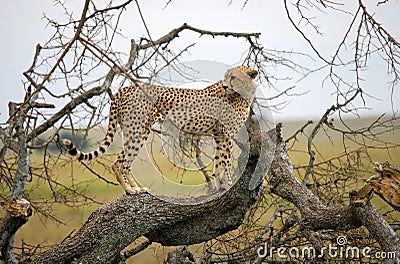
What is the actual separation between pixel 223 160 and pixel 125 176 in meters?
0.35

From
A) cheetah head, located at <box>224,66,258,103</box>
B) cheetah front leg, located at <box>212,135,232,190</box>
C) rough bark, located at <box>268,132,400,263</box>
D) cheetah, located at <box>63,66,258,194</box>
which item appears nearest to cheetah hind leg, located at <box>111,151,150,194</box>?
cheetah, located at <box>63,66,258,194</box>

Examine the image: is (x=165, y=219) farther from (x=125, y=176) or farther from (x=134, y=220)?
(x=125, y=176)

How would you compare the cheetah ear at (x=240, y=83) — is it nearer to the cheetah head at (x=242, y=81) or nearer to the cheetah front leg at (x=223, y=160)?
the cheetah head at (x=242, y=81)

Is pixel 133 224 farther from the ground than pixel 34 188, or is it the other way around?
pixel 34 188

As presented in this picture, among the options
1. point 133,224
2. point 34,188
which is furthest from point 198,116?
point 34,188

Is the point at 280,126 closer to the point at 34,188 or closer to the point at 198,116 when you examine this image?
the point at 198,116

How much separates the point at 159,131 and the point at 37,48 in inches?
45.9

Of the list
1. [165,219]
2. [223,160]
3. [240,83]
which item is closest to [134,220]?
[165,219]

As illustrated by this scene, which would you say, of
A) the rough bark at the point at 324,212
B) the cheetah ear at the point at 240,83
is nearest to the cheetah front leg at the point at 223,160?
the cheetah ear at the point at 240,83

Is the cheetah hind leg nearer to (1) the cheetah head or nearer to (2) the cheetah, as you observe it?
(2) the cheetah

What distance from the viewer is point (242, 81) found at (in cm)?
192

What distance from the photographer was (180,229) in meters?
2.20

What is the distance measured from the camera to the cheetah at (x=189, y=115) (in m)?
1.91

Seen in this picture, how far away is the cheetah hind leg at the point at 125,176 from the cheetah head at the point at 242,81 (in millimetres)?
437
